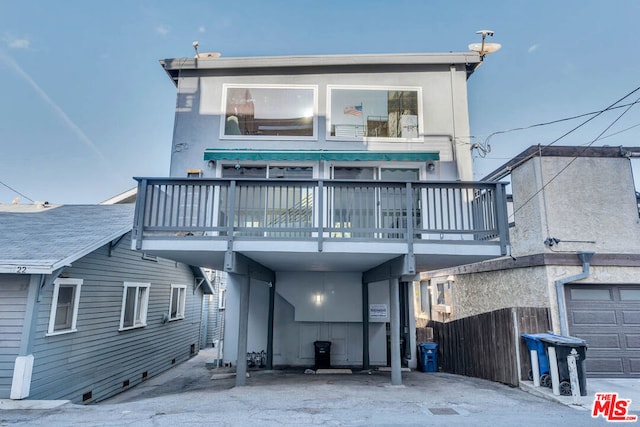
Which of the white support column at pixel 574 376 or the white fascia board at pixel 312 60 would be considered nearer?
the white support column at pixel 574 376

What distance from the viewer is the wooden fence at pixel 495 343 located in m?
6.89

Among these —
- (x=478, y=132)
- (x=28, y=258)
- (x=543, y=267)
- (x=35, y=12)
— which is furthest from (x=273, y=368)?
(x=35, y=12)

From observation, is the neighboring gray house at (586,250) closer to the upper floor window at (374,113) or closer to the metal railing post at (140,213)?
the upper floor window at (374,113)

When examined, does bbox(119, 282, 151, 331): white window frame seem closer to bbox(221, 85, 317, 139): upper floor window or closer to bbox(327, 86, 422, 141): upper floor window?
bbox(221, 85, 317, 139): upper floor window

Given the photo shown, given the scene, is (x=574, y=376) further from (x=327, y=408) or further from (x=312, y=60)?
(x=312, y=60)

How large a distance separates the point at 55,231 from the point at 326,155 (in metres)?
6.00

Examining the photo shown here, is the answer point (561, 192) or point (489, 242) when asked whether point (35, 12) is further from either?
point (561, 192)

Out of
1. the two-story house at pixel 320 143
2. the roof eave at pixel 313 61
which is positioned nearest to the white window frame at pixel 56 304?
the two-story house at pixel 320 143

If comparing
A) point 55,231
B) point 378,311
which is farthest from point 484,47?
point 55,231

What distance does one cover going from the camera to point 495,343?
24.8 feet

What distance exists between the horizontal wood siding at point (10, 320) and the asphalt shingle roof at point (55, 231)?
471 millimetres

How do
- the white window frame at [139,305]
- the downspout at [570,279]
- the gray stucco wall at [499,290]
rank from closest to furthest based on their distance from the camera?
the downspout at [570,279] < the gray stucco wall at [499,290] < the white window frame at [139,305]

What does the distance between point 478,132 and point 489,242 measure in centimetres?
381

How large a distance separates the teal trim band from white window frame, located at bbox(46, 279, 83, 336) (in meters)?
3.58
